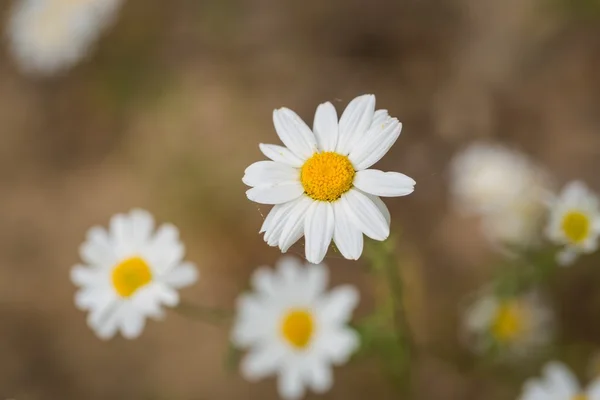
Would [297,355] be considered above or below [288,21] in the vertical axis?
below

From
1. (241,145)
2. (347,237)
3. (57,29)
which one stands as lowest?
(347,237)

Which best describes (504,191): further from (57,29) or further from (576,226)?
(57,29)

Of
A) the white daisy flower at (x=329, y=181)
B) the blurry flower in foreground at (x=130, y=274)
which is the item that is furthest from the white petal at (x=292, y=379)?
the white daisy flower at (x=329, y=181)

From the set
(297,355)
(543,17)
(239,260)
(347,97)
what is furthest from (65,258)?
(543,17)

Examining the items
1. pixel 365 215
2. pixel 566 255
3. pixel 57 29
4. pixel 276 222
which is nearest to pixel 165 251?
pixel 276 222

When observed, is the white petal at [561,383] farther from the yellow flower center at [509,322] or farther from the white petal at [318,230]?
the white petal at [318,230]

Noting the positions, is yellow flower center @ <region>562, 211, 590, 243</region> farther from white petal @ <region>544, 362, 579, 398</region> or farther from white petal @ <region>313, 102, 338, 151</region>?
white petal @ <region>313, 102, 338, 151</region>

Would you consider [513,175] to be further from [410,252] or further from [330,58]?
[330,58]
